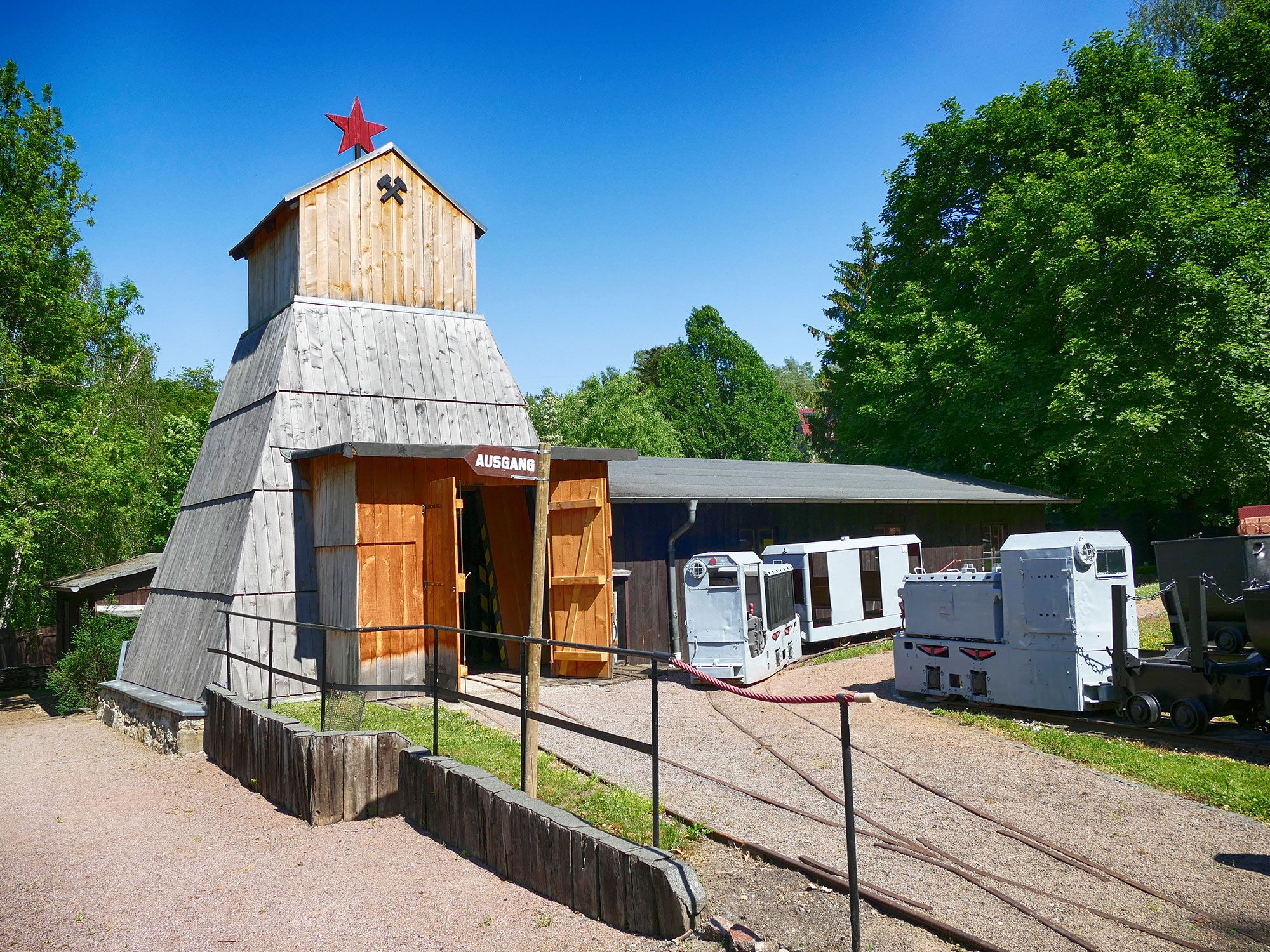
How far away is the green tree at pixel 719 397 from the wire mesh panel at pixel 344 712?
44756 millimetres

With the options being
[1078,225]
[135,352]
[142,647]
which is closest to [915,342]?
[1078,225]

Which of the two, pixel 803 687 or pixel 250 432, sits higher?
pixel 250 432

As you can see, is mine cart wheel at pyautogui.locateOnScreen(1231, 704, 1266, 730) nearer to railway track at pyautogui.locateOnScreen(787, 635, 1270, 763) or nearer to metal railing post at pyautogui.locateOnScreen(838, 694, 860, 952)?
railway track at pyautogui.locateOnScreen(787, 635, 1270, 763)

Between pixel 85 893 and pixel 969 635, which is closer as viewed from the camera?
pixel 85 893

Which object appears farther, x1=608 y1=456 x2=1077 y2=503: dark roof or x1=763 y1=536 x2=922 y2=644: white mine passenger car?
x1=608 y1=456 x2=1077 y2=503: dark roof

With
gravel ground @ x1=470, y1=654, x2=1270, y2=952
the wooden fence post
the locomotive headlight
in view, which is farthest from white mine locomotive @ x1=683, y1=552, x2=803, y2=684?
the wooden fence post

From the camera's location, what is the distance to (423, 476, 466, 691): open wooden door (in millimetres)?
12305

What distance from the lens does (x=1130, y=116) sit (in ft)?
92.6

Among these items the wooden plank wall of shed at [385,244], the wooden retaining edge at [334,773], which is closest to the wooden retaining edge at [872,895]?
the wooden retaining edge at [334,773]

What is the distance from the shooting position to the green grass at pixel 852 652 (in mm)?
17227

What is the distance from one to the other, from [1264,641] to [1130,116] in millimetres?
24786

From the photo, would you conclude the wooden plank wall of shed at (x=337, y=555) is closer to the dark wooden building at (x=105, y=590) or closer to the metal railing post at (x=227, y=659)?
the metal railing post at (x=227, y=659)

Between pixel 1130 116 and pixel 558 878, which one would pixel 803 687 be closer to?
pixel 558 878

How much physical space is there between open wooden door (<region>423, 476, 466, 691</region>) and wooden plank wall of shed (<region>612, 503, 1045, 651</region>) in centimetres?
506
